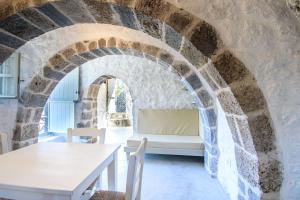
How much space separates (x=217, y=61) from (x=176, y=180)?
2217 millimetres

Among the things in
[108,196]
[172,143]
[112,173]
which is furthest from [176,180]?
[108,196]

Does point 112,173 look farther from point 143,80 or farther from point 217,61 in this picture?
point 143,80

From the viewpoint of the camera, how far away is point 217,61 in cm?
121

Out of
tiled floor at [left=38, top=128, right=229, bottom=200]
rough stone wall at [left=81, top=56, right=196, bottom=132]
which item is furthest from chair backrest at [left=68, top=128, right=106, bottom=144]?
rough stone wall at [left=81, top=56, right=196, bottom=132]

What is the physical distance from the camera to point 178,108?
4.77 meters

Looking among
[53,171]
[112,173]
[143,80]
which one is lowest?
[112,173]

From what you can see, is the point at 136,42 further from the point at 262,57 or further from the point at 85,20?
the point at 262,57

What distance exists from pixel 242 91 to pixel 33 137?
267 centimetres

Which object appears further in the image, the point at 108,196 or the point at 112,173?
the point at 112,173

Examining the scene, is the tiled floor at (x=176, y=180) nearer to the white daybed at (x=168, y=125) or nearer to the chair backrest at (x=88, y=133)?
the white daybed at (x=168, y=125)

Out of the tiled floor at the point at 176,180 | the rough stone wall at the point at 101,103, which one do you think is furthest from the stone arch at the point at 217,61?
the rough stone wall at the point at 101,103

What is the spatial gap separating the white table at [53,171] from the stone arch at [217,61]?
0.89m

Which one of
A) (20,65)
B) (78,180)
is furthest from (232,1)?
(20,65)

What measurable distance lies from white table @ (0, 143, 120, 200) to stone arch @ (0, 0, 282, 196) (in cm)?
89
